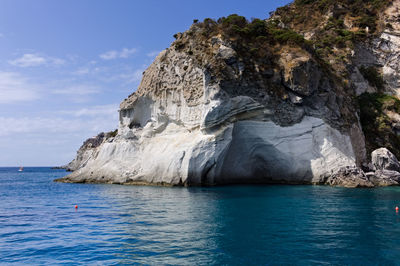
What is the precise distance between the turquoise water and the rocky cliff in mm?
10909

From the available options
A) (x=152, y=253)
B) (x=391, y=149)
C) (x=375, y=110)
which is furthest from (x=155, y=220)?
(x=375, y=110)

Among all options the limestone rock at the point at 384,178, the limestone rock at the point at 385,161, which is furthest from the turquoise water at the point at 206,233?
the limestone rock at the point at 385,161

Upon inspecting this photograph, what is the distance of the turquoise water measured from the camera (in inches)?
373

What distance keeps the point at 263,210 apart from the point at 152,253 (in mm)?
8797

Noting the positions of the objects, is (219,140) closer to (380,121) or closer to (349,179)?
(349,179)

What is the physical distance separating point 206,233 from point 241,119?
66.1 ft

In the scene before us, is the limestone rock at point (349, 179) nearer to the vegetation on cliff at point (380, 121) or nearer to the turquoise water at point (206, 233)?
the vegetation on cliff at point (380, 121)

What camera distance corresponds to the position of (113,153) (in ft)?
121

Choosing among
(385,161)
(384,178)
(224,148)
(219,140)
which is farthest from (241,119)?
(385,161)

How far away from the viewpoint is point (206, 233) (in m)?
12.2

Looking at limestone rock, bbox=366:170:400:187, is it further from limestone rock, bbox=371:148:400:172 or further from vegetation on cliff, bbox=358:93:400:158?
vegetation on cliff, bbox=358:93:400:158

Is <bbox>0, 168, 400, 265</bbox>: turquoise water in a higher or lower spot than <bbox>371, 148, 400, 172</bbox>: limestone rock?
lower

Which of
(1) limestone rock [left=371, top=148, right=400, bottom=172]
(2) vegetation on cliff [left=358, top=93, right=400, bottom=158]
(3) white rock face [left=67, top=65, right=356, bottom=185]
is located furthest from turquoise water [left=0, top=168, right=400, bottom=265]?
(2) vegetation on cliff [left=358, top=93, right=400, bottom=158]

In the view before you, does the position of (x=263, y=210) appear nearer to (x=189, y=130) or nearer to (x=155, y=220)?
(x=155, y=220)
